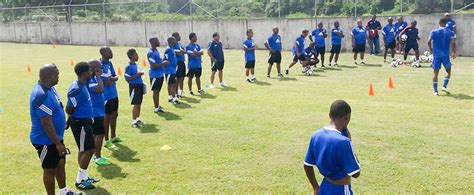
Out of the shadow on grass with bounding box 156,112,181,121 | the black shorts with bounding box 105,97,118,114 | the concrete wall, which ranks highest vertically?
the concrete wall

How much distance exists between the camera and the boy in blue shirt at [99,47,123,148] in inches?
332

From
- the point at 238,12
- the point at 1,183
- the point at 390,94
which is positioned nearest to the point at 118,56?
the point at 238,12

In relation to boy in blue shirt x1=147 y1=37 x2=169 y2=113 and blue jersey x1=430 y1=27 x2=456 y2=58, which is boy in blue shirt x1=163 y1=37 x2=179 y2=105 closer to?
boy in blue shirt x1=147 y1=37 x2=169 y2=113

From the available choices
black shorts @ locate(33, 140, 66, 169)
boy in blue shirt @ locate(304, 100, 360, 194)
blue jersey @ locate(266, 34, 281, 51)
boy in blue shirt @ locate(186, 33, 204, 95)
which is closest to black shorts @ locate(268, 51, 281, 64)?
blue jersey @ locate(266, 34, 281, 51)

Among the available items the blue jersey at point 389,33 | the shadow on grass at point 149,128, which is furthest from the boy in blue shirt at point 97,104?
the blue jersey at point 389,33

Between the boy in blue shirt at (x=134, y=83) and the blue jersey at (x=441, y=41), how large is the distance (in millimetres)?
8101

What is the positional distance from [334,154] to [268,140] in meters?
5.19

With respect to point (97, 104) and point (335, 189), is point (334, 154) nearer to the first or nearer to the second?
point (335, 189)

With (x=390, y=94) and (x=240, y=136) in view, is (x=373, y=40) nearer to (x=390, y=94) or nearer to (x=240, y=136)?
(x=390, y=94)

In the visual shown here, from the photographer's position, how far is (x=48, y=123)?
5645 millimetres

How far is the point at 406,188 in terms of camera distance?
6.50m

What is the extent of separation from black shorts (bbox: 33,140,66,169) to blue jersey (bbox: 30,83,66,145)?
67 mm

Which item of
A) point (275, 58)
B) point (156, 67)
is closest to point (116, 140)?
point (156, 67)

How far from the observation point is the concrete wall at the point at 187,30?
24078 millimetres
